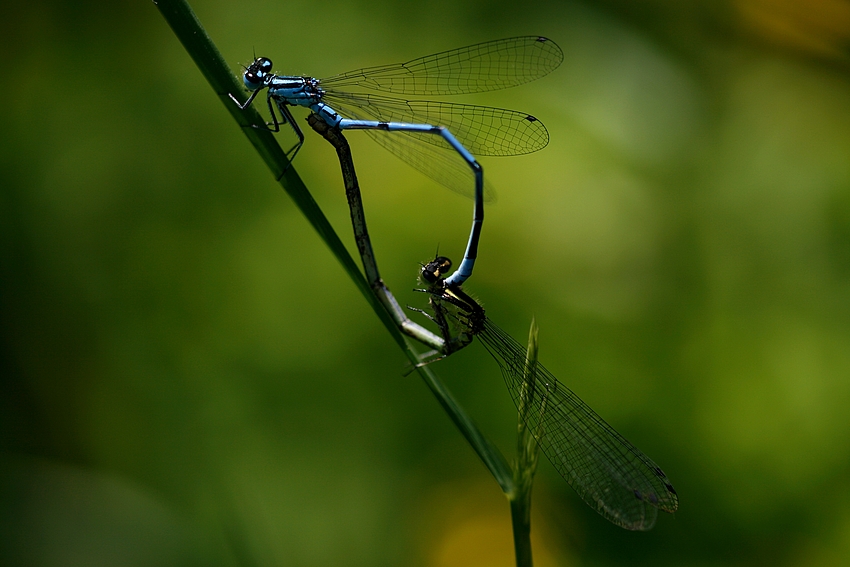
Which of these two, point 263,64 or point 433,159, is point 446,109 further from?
point 263,64

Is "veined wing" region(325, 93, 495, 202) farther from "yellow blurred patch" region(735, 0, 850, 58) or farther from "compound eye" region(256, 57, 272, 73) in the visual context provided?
"yellow blurred patch" region(735, 0, 850, 58)

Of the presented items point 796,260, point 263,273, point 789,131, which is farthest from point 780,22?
point 263,273

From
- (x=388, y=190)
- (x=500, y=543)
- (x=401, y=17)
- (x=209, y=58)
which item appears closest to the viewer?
(x=209, y=58)

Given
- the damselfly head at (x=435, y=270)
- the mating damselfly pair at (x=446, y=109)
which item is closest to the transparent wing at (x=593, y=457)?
the damselfly head at (x=435, y=270)

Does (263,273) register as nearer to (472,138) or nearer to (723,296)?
(472,138)

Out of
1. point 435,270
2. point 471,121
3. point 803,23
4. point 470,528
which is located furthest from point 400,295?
point 803,23

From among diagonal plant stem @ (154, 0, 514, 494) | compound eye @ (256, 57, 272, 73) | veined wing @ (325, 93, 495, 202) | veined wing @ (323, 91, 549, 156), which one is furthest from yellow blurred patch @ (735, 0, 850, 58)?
diagonal plant stem @ (154, 0, 514, 494)
